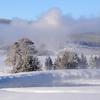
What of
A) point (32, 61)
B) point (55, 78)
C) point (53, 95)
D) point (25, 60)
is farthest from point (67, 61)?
point (53, 95)

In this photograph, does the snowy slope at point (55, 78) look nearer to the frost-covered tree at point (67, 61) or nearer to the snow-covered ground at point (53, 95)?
the snow-covered ground at point (53, 95)

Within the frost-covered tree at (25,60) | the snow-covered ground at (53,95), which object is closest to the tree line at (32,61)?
the frost-covered tree at (25,60)

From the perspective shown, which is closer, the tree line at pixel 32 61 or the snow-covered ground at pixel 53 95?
the snow-covered ground at pixel 53 95

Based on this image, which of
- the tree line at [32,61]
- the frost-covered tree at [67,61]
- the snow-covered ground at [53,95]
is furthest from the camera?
the tree line at [32,61]

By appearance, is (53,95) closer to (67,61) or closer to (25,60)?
(25,60)

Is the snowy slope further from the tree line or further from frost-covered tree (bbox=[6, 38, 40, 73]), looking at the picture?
frost-covered tree (bbox=[6, 38, 40, 73])

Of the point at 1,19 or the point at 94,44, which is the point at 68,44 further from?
the point at 1,19

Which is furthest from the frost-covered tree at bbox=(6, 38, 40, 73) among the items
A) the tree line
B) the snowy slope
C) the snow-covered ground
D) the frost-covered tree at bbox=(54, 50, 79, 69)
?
the snow-covered ground

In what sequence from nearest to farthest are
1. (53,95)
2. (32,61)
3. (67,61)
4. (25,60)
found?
1. (53,95)
2. (25,60)
3. (32,61)
4. (67,61)

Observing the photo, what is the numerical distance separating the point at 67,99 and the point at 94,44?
1.91m

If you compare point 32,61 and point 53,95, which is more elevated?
point 32,61

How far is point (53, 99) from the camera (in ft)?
17.9

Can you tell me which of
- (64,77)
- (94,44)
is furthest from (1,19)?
(64,77)

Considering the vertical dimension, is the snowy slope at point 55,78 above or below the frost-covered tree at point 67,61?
below
